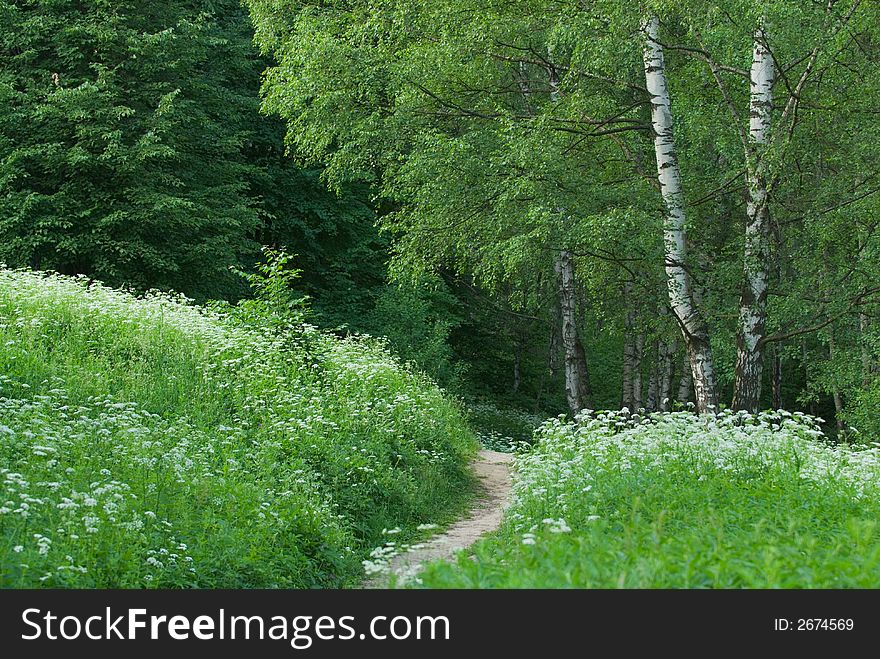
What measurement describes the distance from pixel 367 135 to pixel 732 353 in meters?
9.23

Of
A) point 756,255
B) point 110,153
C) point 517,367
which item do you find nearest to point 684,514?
point 756,255

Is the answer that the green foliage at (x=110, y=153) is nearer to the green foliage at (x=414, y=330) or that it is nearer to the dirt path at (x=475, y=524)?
the green foliage at (x=414, y=330)

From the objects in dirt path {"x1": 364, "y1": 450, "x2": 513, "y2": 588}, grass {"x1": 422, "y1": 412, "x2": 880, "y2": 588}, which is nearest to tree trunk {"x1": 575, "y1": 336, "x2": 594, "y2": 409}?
dirt path {"x1": 364, "y1": 450, "x2": 513, "y2": 588}

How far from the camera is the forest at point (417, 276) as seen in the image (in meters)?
7.49

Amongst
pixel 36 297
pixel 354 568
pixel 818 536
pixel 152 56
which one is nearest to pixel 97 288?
pixel 36 297

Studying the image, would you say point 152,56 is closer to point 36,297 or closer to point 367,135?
point 367,135

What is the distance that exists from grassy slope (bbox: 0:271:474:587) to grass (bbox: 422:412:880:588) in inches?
71.0

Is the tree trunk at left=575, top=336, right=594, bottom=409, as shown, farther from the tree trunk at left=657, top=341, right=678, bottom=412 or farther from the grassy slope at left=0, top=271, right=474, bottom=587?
the grassy slope at left=0, top=271, right=474, bottom=587

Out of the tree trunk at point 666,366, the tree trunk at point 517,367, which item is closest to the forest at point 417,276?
the tree trunk at point 666,366

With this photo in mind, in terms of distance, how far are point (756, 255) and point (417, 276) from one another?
26.0 ft

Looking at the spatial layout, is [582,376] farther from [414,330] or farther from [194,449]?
[194,449]

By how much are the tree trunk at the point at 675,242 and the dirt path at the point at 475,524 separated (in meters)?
3.46
